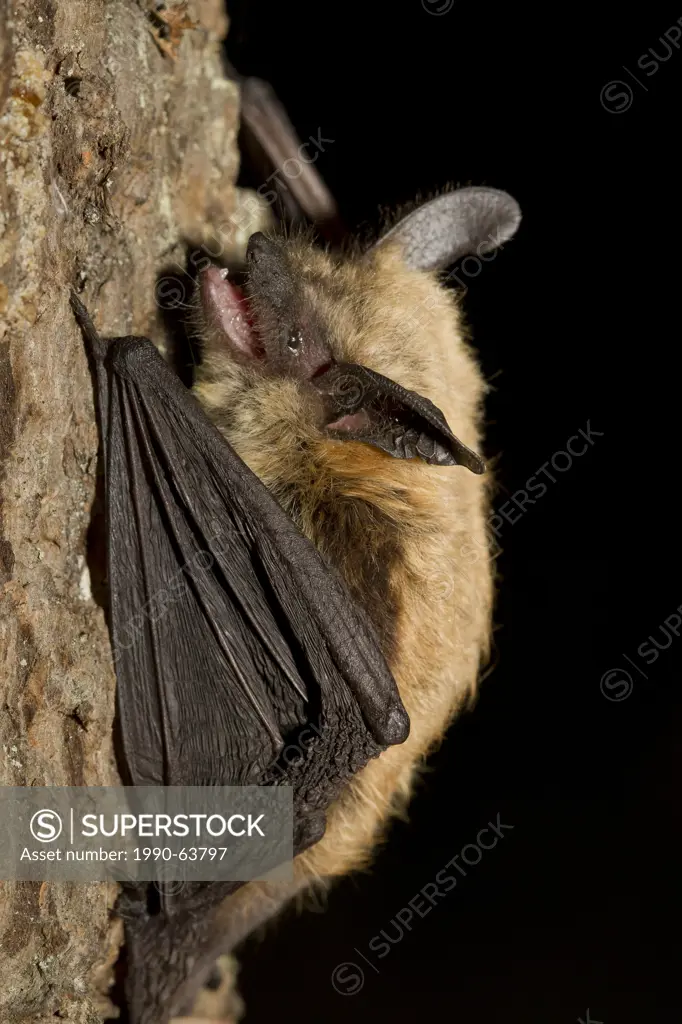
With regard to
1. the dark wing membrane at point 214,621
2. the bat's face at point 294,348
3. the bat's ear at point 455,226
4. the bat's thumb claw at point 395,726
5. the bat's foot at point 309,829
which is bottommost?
the bat's foot at point 309,829

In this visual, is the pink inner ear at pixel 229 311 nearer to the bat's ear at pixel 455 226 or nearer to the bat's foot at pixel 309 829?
the bat's ear at pixel 455 226

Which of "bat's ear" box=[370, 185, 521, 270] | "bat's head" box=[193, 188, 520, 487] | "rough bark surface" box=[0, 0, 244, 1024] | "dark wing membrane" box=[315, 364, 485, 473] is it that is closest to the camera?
"rough bark surface" box=[0, 0, 244, 1024]

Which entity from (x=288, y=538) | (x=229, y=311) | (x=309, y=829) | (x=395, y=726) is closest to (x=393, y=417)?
(x=288, y=538)

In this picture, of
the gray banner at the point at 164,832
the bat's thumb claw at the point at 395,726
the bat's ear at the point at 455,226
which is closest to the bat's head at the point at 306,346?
the bat's ear at the point at 455,226

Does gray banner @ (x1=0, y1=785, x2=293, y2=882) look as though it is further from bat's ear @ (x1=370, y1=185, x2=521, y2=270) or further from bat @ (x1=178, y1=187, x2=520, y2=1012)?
bat's ear @ (x1=370, y1=185, x2=521, y2=270)

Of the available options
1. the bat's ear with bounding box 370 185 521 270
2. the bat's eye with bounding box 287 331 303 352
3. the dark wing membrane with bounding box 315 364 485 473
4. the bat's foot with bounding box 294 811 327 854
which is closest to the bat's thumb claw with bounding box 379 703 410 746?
the bat's foot with bounding box 294 811 327 854

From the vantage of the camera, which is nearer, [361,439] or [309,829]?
[361,439]

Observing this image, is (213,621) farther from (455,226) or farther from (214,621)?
(455,226)
